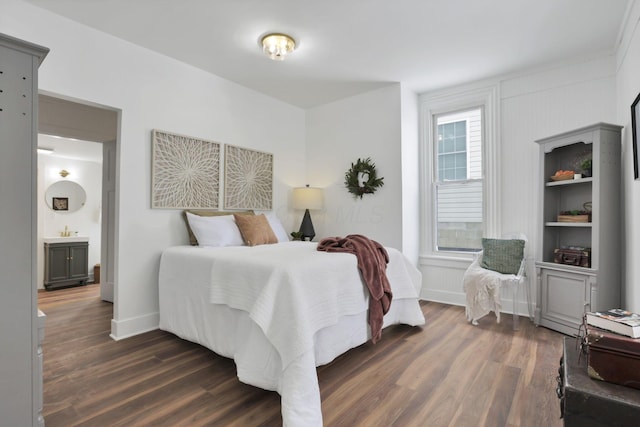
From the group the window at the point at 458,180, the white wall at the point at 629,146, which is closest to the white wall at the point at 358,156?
the window at the point at 458,180

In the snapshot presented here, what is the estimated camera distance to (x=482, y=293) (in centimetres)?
327

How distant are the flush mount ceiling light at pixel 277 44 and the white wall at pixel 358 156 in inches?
62.7

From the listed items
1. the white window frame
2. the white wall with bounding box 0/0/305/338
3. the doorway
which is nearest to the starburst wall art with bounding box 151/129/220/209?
the white wall with bounding box 0/0/305/338

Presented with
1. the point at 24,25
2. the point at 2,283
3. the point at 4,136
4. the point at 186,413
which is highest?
the point at 24,25

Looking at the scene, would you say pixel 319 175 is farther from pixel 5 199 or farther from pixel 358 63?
pixel 5 199

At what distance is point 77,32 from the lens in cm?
274

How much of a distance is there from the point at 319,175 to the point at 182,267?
2594 millimetres

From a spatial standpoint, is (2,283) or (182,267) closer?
(2,283)

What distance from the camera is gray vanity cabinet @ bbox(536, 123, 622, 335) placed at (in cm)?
285

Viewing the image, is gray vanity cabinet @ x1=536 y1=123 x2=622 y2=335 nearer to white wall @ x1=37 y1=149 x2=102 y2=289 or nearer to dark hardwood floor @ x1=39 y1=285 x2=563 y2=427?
dark hardwood floor @ x1=39 y1=285 x2=563 y2=427

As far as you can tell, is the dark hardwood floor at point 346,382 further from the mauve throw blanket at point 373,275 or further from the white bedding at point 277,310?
the mauve throw blanket at point 373,275

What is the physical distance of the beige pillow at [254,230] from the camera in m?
3.39

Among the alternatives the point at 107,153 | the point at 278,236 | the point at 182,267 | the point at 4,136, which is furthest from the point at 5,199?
the point at 107,153

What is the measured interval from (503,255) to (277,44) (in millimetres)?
3149
